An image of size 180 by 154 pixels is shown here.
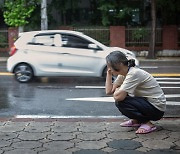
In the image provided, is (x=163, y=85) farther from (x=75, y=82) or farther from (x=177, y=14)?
(x=177, y=14)

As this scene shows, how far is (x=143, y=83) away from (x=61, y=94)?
176 inches

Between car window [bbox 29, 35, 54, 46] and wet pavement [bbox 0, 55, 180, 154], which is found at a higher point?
car window [bbox 29, 35, 54, 46]

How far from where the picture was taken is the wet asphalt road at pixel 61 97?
7961 millimetres

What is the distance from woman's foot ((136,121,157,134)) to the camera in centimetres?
580

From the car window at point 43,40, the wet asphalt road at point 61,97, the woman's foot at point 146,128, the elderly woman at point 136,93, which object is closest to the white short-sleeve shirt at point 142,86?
the elderly woman at point 136,93

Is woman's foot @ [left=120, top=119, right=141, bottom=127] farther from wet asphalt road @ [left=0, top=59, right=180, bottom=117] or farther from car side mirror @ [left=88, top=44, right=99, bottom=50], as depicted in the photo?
car side mirror @ [left=88, top=44, right=99, bottom=50]

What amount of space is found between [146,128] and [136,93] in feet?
1.73

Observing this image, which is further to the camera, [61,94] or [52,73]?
[52,73]

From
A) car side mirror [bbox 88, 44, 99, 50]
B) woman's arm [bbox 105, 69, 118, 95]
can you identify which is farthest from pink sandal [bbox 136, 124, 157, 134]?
car side mirror [bbox 88, 44, 99, 50]

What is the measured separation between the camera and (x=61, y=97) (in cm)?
959

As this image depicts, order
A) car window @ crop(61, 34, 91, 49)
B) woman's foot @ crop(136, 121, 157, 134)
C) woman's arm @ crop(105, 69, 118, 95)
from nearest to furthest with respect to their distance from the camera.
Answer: woman's foot @ crop(136, 121, 157, 134)
woman's arm @ crop(105, 69, 118, 95)
car window @ crop(61, 34, 91, 49)

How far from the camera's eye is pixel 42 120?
264 inches

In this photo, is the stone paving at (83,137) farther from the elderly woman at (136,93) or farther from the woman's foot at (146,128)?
the elderly woman at (136,93)

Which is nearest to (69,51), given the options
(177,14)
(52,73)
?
(52,73)
